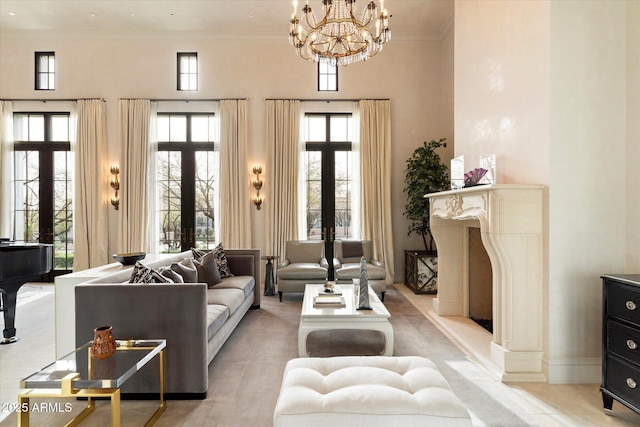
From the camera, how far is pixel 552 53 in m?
2.91

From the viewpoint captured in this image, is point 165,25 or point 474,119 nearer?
point 474,119

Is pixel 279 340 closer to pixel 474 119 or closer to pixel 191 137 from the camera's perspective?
pixel 474 119

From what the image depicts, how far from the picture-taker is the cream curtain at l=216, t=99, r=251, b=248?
273 inches

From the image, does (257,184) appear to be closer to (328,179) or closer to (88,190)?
(328,179)

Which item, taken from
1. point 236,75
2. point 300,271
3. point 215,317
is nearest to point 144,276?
point 215,317

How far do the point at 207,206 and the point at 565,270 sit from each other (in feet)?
20.0

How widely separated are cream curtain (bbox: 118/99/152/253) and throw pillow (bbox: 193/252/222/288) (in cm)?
316

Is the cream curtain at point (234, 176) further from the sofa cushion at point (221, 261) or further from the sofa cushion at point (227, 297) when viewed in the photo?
the sofa cushion at point (227, 297)

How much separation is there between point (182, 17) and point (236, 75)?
1314mm

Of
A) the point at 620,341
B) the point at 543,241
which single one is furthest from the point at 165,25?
the point at 620,341

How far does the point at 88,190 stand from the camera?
695 cm

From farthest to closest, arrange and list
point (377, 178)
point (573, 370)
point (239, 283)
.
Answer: point (377, 178), point (239, 283), point (573, 370)

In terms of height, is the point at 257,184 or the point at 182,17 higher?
the point at 182,17

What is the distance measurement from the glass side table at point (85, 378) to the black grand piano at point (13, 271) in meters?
2.21
